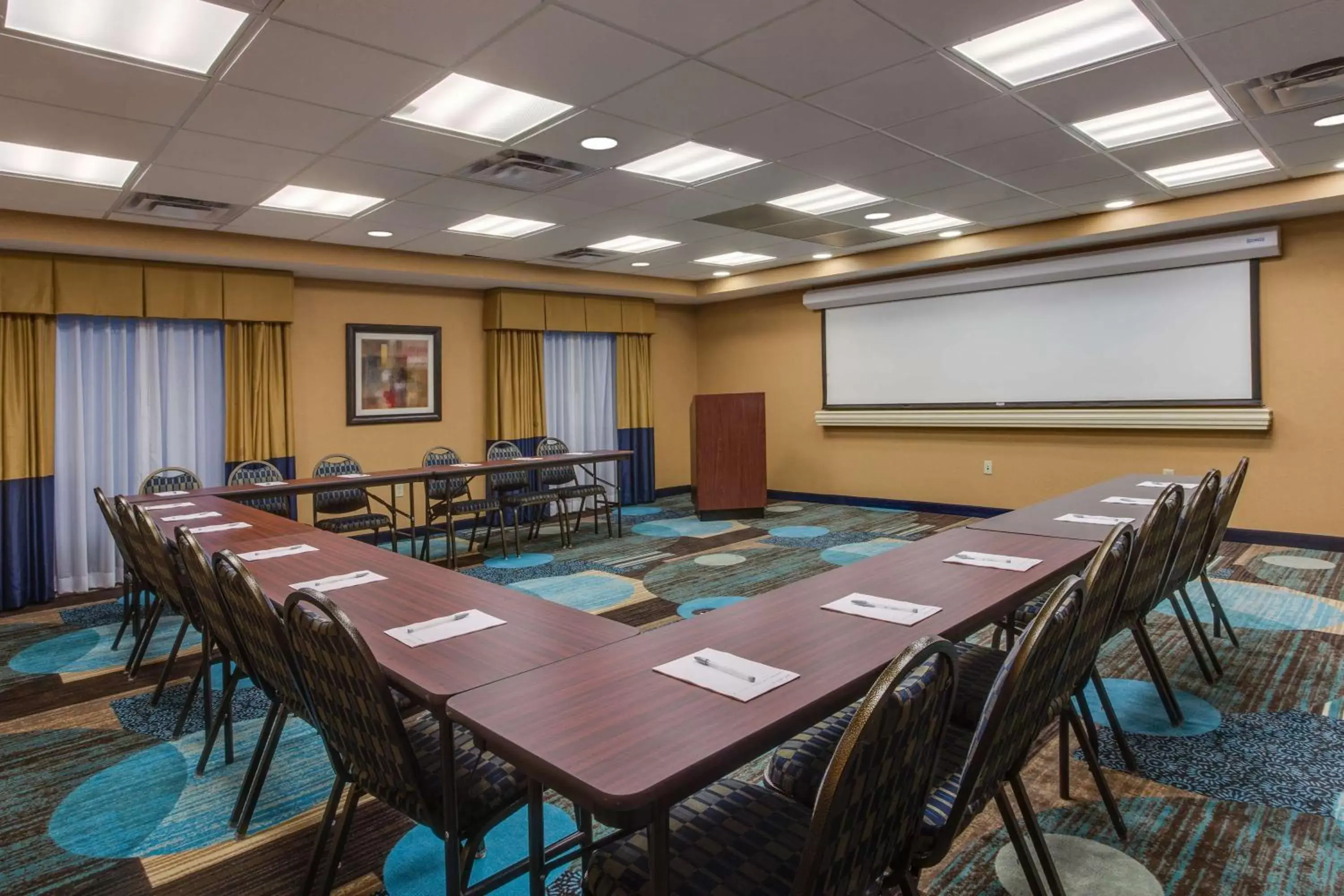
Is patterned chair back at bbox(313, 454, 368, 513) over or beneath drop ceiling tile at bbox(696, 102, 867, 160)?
beneath

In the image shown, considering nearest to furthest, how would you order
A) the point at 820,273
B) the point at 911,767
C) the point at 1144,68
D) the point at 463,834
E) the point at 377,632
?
the point at 911,767 → the point at 463,834 → the point at 377,632 → the point at 1144,68 → the point at 820,273

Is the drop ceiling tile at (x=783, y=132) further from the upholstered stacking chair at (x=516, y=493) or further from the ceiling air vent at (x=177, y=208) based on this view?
the upholstered stacking chair at (x=516, y=493)

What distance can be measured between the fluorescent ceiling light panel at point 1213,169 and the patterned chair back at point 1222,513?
7.11 feet

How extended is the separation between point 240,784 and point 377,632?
122cm

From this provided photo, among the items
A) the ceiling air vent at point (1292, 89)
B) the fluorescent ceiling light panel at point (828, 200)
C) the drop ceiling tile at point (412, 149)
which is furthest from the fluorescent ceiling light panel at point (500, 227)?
the ceiling air vent at point (1292, 89)

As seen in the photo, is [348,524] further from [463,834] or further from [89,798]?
[463,834]

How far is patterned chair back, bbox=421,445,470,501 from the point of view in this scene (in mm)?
6078

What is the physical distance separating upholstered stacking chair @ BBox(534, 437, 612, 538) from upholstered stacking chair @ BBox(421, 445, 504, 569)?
60 centimetres

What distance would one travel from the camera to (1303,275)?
5531mm

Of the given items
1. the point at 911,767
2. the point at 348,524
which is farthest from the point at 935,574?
the point at 348,524

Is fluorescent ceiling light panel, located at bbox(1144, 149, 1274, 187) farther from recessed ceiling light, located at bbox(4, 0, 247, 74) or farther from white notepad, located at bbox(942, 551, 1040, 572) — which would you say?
recessed ceiling light, located at bbox(4, 0, 247, 74)

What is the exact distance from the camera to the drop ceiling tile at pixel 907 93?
312 cm

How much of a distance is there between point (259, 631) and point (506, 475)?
17.0 ft

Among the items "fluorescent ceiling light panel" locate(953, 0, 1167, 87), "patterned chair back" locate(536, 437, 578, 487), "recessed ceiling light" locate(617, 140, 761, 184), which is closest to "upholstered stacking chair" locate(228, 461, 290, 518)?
"patterned chair back" locate(536, 437, 578, 487)
